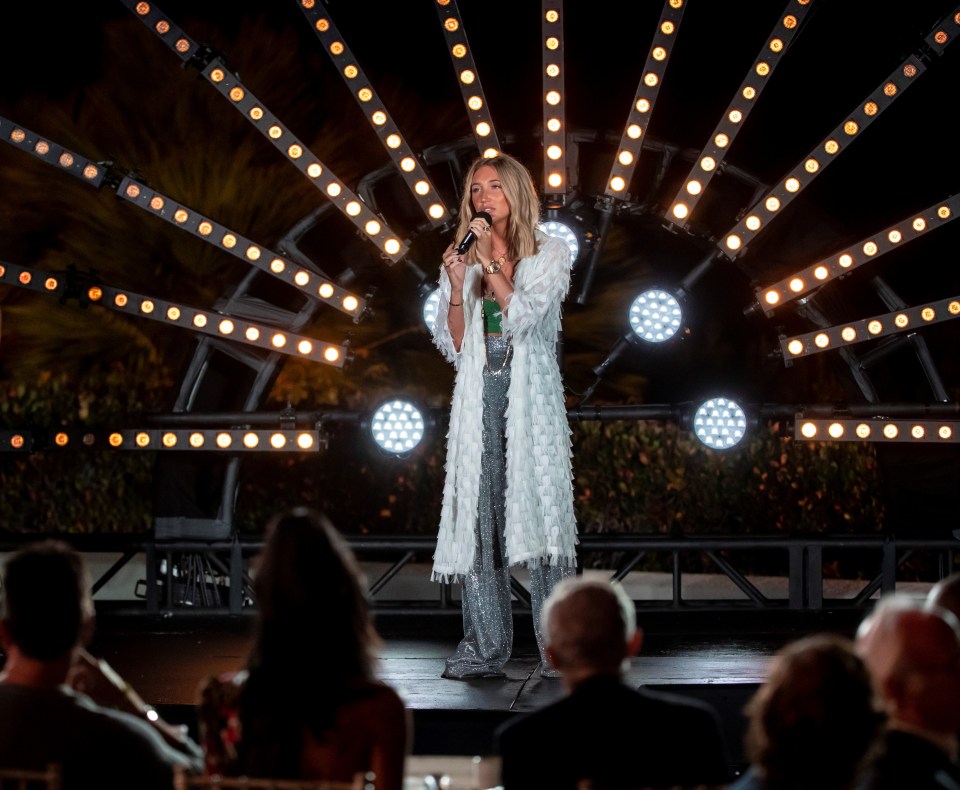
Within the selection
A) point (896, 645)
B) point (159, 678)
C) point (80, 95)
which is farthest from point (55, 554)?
point (80, 95)

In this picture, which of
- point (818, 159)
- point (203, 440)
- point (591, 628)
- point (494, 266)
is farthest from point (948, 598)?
point (203, 440)

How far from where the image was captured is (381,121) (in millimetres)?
5910

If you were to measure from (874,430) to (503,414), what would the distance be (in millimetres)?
2163

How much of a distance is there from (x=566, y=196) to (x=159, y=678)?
2.61 metres

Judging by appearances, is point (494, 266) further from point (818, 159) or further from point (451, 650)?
point (818, 159)

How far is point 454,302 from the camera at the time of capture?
404cm

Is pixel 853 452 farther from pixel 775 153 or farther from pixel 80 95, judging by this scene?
pixel 80 95

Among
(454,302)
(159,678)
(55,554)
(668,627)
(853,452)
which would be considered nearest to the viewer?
(55,554)

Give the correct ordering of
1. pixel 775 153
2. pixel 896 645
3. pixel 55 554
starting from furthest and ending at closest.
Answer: pixel 775 153, pixel 55 554, pixel 896 645

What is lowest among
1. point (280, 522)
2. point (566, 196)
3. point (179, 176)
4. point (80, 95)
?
point (280, 522)

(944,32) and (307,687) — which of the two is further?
(944,32)

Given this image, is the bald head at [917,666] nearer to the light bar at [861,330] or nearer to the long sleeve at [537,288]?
the long sleeve at [537,288]

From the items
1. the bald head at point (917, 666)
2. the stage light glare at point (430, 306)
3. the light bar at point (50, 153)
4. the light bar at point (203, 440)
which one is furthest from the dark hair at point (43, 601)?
the light bar at point (50, 153)

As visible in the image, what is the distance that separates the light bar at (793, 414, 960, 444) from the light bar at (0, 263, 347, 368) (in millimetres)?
2019
